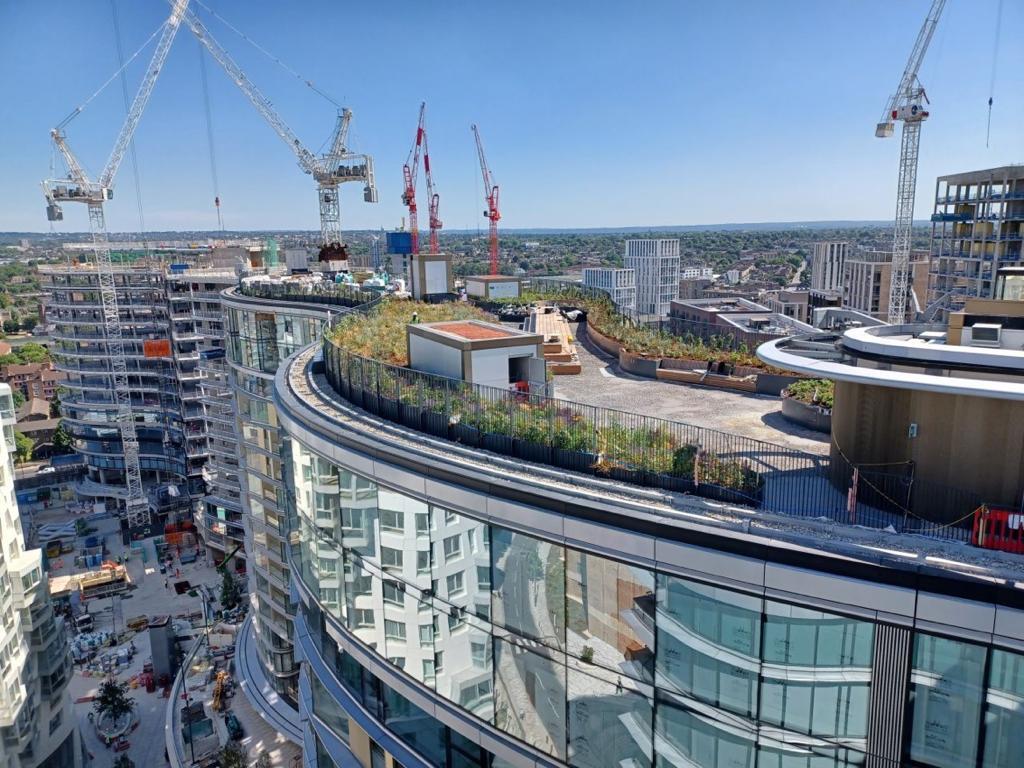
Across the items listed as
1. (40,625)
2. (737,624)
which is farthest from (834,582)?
(40,625)

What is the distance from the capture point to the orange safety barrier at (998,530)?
9234 millimetres

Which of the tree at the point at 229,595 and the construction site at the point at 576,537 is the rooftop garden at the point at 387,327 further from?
the tree at the point at 229,595

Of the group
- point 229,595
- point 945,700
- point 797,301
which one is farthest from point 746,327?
Result: point 797,301

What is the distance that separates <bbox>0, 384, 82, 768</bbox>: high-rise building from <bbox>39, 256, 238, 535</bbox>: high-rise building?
131 ft

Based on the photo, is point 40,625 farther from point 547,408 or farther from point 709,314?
point 709,314

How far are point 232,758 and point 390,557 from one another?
2820 cm

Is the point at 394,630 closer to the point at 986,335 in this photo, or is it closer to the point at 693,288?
the point at 986,335

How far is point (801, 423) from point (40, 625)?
4207 cm

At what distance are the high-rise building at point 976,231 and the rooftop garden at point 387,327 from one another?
213 ft

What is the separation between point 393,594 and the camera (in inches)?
603

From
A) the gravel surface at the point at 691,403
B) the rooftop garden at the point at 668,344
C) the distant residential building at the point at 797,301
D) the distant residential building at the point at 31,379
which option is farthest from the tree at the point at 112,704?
the distant residential building at the point at 31,379

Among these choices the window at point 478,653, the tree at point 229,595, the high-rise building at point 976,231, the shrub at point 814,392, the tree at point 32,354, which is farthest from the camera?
the tree at point 32,354

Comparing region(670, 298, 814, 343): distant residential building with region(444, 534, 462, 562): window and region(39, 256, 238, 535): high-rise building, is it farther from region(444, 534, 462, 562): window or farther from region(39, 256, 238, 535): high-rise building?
region(39, 256, 238, 535): high-rise building

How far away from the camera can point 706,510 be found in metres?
10.9
